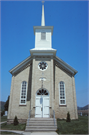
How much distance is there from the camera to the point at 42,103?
15.9m

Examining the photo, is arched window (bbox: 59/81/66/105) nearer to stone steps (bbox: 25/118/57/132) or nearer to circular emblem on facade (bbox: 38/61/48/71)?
circular emblem on facade (bbox: 38/61/48/71)

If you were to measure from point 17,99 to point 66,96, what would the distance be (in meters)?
6.85

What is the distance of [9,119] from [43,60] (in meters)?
9.15

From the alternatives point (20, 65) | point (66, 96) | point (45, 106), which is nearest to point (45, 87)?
point (45, 106)

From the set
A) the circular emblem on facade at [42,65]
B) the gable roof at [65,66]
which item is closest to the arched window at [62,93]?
the gable roof at [65,66]

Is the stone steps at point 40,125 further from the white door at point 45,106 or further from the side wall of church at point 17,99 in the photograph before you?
the side wall of church at point 17,99

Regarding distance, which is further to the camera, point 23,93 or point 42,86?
point 23,93

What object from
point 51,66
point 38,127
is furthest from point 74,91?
point 38,127

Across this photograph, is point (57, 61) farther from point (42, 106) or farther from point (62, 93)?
point (42, 106)

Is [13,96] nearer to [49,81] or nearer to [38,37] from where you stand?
[49,81]

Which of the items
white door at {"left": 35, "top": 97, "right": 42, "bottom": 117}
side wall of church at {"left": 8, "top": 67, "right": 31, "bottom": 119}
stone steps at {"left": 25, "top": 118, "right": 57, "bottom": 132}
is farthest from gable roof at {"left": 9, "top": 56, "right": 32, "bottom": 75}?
stone steps at {"left": 25, "top": 118, "right": 57, "bottom": 132}

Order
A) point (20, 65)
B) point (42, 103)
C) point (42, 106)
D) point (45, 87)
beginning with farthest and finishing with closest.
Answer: point (20, 65) < point (45, 87) < point (42, 103) < point (42, 106)

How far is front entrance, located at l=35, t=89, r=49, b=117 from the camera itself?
A: 50.7 feet

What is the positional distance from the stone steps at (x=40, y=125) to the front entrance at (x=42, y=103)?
1972mm
